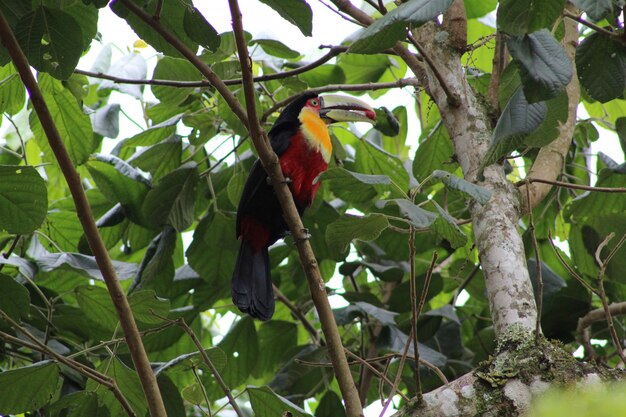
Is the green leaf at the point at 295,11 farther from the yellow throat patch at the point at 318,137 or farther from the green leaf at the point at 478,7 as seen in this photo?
the yellow throat patch at the point at 318,137

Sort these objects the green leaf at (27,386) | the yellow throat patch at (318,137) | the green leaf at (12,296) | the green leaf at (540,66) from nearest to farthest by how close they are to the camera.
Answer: the green leaf at (540,66), the green leaf at (27,386), the green leaf at (12,296), the yellow throat patch at (318,137)

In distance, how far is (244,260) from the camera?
3115mm

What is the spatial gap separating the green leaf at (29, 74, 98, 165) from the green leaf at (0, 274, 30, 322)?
733mm

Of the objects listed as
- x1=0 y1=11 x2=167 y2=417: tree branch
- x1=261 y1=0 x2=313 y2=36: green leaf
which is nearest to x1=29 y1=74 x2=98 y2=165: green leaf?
x1=0 y1=11 x2=167 y2=417: tree branch

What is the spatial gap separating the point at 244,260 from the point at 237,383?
561 mm

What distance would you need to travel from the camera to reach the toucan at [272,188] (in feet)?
9.86

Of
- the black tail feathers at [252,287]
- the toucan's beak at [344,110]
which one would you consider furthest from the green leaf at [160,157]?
the toucan's beak at [344,110]

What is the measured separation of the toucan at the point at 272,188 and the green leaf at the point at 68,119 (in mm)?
614

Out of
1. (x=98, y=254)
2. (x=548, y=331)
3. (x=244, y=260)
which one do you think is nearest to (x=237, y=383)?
(x=244, y=260)

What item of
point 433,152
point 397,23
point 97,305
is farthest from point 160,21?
point 433,152

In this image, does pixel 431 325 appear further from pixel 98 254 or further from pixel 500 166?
pixel 98 254

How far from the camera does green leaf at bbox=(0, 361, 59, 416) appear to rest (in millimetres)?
2086

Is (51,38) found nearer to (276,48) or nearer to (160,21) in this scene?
(160,21)

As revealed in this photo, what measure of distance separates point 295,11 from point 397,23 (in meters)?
0.36
